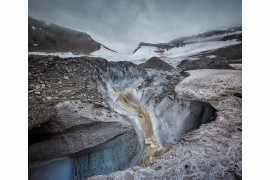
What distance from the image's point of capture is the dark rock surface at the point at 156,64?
3.85 m

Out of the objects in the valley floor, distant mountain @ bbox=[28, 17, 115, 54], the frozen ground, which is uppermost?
the frozen ground

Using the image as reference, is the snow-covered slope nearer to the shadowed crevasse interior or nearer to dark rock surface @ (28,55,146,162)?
the shadowed crevasse interior

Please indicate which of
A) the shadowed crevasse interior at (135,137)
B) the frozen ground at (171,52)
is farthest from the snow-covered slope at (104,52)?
the shadowed crevasse interior at (135,137)

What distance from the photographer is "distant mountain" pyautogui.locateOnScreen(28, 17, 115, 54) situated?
123 cm

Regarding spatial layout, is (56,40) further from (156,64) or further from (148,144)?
(156,64)

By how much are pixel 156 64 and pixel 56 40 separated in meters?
3.21

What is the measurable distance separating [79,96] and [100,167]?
1024 mm

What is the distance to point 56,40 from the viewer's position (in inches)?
66.8

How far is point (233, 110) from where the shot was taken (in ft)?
4.45

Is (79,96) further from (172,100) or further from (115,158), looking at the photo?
(172,100)

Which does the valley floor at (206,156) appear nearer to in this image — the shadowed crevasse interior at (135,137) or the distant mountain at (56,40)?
the shadowed crevasse interior at (135,137)

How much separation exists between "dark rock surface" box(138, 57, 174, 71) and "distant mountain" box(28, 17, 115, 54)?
6.05 ft

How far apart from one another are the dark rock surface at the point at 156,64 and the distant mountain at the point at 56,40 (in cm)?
184

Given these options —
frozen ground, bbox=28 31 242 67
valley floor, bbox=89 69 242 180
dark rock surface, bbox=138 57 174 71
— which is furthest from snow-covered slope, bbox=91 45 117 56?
valley floor, bbox=89 69 242 180
